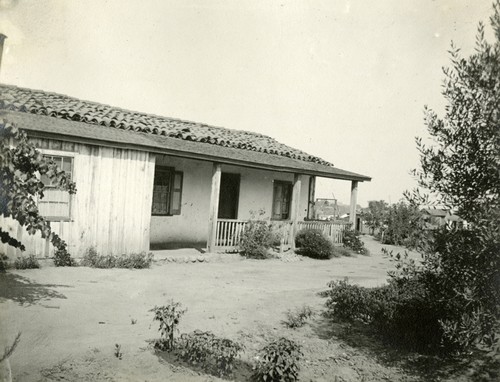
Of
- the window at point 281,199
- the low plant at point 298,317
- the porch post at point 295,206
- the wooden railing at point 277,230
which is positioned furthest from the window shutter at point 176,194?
the low plant at point 298,317

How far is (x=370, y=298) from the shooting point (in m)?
6.66

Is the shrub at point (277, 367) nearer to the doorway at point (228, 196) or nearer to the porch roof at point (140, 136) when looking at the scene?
the porch roof at point (140, 136)

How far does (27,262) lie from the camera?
26.4 feet

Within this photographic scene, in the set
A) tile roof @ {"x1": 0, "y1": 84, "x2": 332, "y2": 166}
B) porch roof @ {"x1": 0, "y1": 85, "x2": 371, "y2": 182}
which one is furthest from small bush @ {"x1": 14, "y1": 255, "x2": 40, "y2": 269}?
tile roof @ {"x1": 0, "y1": 84, "x2": 332, "y2": 166}

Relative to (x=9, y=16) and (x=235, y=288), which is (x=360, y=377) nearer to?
(x=235, y=288)

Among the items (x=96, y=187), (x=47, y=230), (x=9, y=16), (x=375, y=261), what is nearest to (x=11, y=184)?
(x=47, y=230)

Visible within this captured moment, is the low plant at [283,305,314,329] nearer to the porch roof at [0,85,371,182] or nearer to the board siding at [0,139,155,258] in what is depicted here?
the porch roof at [0,85,371,182]

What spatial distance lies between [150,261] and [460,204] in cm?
753

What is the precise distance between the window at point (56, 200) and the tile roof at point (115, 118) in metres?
1.56

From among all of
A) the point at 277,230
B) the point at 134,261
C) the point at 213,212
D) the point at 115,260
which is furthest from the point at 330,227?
the point at 115,260

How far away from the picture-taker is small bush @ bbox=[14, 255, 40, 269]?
7961mm

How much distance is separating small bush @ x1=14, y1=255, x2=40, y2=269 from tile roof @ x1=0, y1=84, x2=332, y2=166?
10.6ft

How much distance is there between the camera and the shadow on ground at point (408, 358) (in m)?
4.79

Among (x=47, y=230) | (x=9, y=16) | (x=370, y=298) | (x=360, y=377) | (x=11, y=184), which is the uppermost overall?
(x=9, y=16)
